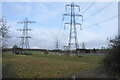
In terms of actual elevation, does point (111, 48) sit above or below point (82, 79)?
above

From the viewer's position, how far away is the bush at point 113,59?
1529cm

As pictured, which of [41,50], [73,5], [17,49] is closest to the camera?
[73,5]

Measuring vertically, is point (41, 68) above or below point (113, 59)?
below

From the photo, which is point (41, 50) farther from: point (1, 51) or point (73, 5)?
point (1, 51)

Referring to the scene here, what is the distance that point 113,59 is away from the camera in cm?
1559

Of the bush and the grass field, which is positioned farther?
the bush

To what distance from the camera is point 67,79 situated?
11.5m

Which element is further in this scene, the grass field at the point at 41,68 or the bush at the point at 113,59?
the bush at the point at 113,59

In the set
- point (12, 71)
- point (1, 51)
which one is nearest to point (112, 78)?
point (12, 71)

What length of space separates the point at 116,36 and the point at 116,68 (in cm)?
274

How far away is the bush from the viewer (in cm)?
1529

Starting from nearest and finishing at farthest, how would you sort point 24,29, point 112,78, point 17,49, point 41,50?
point 112,78, point 24,29, point 17,49, point 41,50

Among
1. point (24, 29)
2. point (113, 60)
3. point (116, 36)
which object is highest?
point (24, 29)

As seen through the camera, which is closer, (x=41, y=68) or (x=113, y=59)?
(x=113, y=59)
